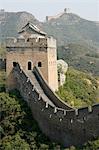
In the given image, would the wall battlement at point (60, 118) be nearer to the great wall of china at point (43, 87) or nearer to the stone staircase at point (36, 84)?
the great wall of china at point (43, 87)

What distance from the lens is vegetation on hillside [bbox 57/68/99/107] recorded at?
28109 millimetres

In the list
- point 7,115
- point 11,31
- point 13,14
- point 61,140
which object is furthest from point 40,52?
point 13,14

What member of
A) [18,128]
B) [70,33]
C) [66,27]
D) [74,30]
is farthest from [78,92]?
[74,30]

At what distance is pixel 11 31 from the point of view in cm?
10625

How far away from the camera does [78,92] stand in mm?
30125

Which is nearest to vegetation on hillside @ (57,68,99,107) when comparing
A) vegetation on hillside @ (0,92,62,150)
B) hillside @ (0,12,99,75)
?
vegetation on hillside @ (0,92,62,150)

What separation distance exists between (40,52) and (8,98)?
3.29m

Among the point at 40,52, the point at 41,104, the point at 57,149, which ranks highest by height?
the point at 40,52

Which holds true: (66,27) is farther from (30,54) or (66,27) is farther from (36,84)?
(36,84)

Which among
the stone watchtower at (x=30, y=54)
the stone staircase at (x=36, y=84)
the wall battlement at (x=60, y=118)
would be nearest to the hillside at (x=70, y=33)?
the stone watchtower at (x=30, y=54)

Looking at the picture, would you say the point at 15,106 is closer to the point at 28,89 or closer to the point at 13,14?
the point at 28,89

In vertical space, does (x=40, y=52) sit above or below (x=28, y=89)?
above

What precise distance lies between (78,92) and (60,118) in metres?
9.84

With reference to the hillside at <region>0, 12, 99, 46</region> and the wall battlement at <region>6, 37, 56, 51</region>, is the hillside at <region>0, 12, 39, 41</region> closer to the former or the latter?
the hillside at <region>0, 12, 99, 46</region>
